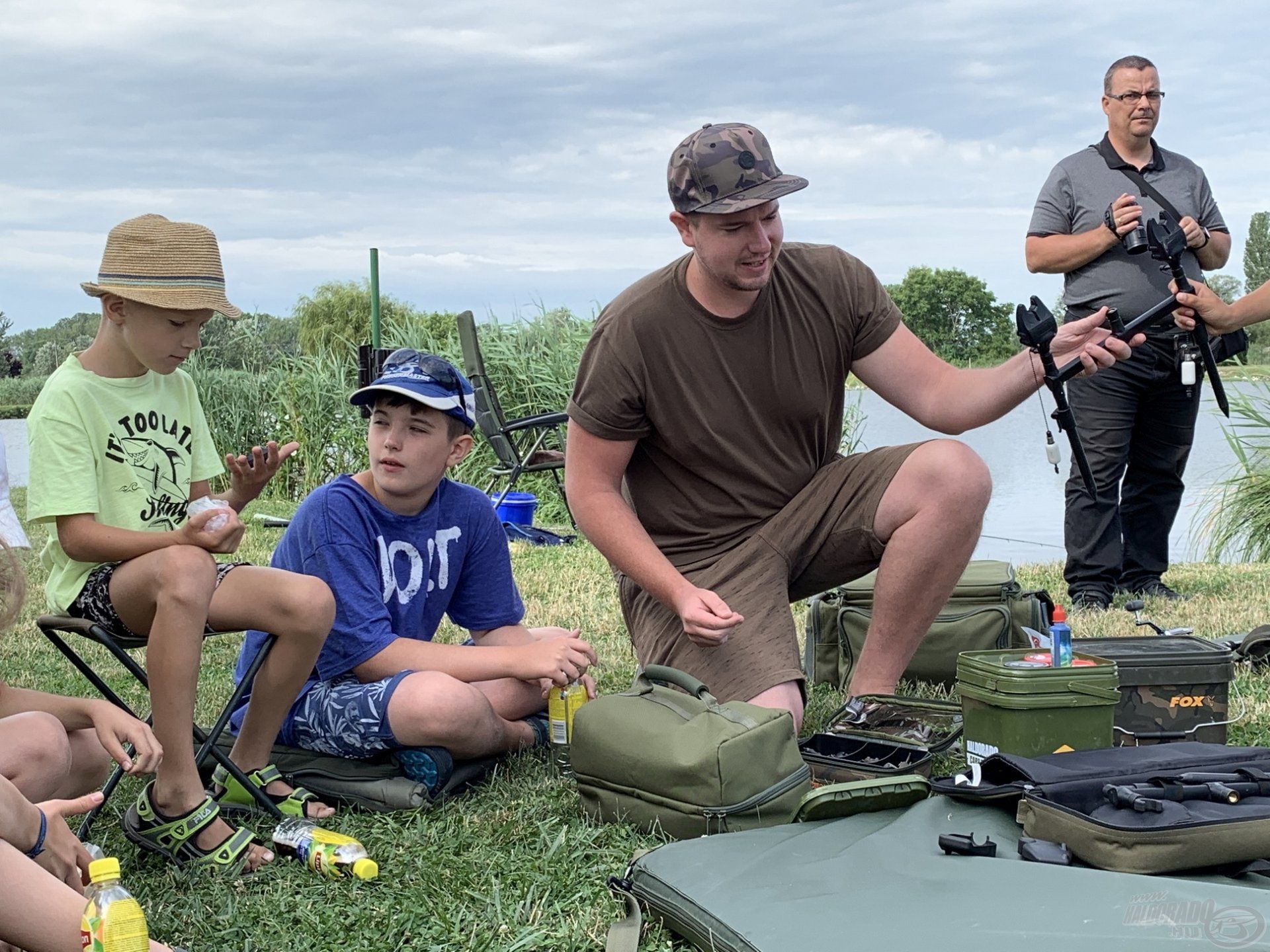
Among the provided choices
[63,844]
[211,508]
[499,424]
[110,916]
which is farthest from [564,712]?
[499,424]

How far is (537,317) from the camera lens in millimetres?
10664

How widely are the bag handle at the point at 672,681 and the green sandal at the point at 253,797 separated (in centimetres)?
78

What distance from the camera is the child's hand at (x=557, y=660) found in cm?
290

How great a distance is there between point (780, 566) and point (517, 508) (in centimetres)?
496

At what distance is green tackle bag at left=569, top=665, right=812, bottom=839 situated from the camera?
8.27 feet

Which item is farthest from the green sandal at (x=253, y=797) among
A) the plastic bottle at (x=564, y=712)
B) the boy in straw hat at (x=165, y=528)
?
the plastic bottle at (x=564, y=712)

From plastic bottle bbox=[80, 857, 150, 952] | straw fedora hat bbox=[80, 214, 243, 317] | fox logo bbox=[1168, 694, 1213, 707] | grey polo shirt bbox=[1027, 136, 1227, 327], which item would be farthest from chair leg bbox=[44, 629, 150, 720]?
grey polo shirt bbox=[1027, 136, 1227, 327]

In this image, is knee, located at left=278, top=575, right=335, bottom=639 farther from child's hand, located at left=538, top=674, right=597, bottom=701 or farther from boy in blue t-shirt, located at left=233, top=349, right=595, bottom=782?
child's hand, located at left=538, top=674, right=597, bottom=701

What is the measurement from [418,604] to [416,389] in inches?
20.8

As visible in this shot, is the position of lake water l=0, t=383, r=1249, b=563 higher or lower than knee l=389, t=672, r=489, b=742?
lower

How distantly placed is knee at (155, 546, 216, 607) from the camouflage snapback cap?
1.44 metres

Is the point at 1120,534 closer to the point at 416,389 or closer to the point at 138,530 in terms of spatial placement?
the point at 416,389

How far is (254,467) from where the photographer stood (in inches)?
114

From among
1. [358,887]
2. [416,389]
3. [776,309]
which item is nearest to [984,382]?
[776,309]
